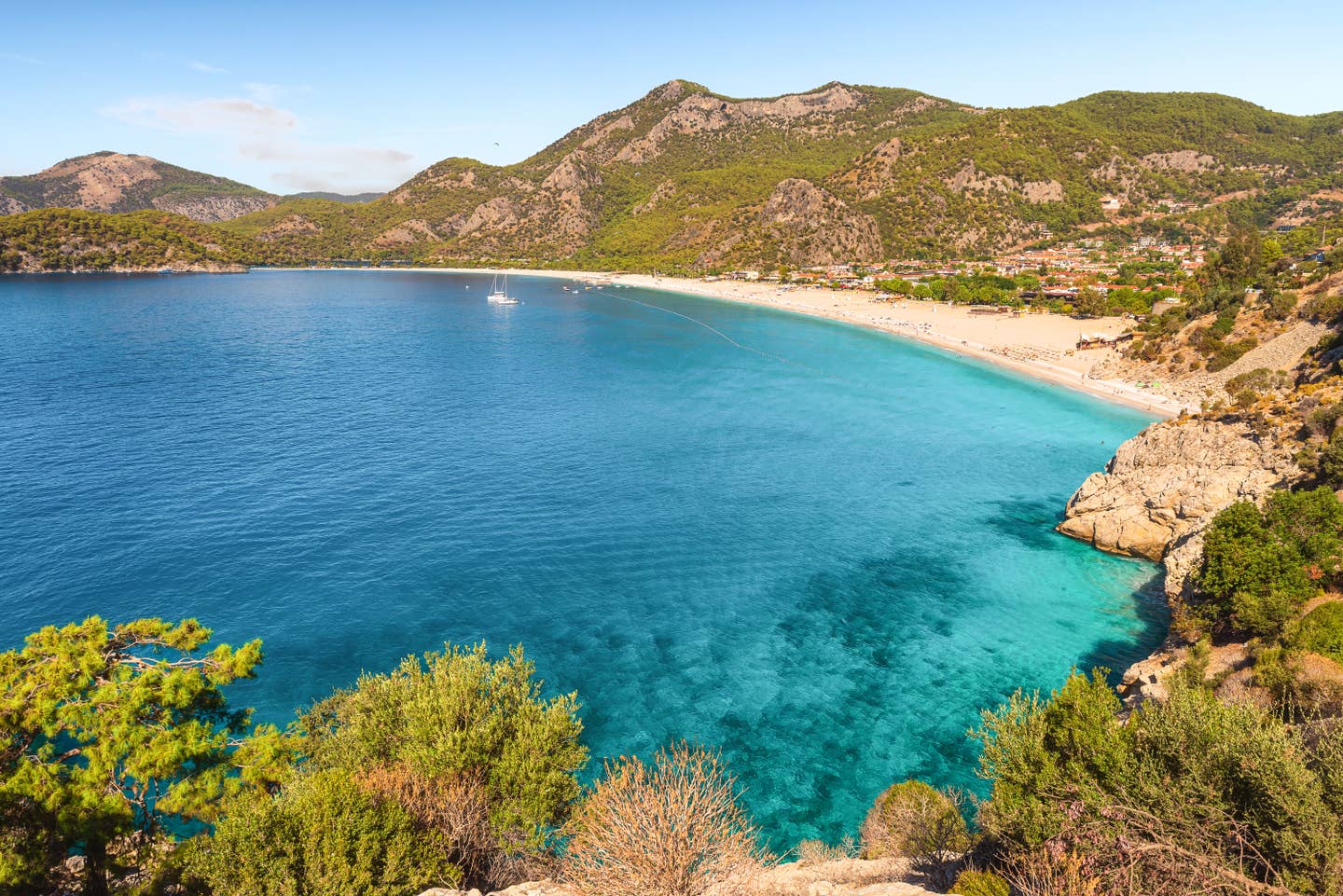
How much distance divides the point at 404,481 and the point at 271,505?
9.74 meters

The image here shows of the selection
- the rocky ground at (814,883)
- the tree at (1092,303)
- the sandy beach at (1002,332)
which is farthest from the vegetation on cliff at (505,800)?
the tree at (1092,303)

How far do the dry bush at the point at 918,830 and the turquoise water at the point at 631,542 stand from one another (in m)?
2.35

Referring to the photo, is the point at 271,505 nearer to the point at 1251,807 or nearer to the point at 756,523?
the point at 756,523

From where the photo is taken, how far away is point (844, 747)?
27172mm

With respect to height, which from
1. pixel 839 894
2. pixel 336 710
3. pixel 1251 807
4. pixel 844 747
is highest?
pixel 1251 807

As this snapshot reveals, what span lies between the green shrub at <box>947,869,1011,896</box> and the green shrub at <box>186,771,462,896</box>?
40.1ft

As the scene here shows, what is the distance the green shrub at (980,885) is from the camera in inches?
576

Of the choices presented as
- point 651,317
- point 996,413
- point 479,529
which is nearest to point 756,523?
point 479,529

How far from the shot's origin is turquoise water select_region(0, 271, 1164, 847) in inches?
1181

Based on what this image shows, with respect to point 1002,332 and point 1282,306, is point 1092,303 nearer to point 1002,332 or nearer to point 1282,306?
point 1002,332

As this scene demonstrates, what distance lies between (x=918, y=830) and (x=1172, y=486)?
34.0 meters

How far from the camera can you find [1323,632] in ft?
77.3

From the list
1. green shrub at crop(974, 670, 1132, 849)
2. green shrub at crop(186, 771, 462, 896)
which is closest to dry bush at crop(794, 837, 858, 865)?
green shrub at crop(974, 670, 1132, 849)

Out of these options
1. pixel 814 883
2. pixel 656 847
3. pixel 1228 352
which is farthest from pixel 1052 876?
pixel 1228 352
